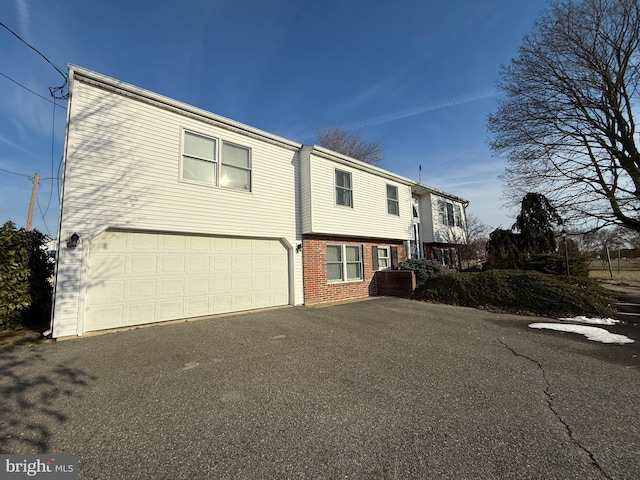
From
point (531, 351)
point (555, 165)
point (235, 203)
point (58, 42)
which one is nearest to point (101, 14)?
point (58, 42)

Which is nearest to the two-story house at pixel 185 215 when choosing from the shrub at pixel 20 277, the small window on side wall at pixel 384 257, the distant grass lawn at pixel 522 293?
the shrub at pixel 20 277

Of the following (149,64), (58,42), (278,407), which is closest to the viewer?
(278,407)

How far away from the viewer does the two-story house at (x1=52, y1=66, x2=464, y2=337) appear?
6.12 m

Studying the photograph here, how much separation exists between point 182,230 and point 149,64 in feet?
15.9

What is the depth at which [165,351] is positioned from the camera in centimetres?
488

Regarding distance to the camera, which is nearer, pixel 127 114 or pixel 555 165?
pixel 127 114

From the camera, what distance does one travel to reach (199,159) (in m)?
7.84

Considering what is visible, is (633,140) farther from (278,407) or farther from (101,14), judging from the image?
(101,14)

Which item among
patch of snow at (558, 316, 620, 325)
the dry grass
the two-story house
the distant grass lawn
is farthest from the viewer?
the dry grass

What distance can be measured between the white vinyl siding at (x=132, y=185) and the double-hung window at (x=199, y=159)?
0.17 m

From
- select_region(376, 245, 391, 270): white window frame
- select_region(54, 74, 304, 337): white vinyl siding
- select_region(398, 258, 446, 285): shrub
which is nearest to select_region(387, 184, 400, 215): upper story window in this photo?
select_region(376, 245, 391, 270): white window frame

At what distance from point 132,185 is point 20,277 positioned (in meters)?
3.01

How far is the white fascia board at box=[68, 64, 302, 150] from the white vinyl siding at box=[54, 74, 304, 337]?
0.27 feet

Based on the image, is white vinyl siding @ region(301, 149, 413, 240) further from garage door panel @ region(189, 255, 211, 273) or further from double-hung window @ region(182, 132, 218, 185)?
garage door panel @ region(189, 255, 211, 273)
